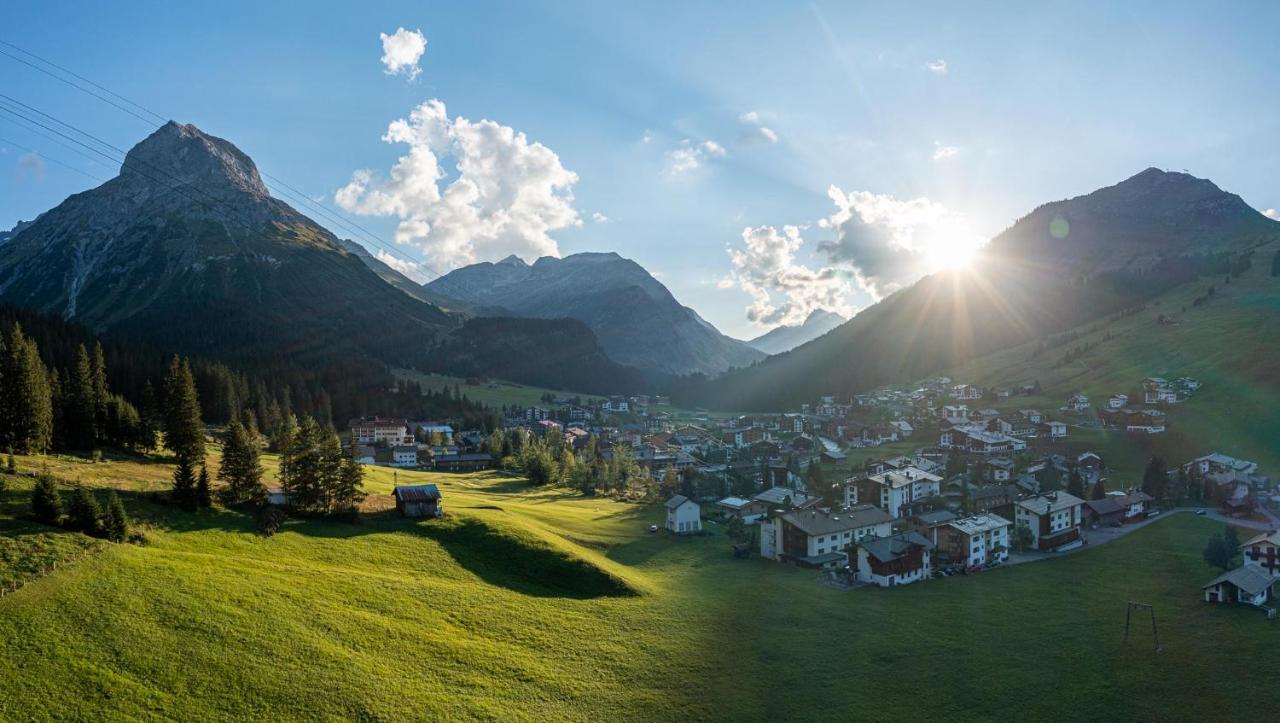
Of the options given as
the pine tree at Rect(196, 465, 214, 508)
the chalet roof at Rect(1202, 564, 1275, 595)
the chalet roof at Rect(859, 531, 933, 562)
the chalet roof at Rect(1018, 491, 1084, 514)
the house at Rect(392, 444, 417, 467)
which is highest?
the pine tree at Rect(196, 465, 214, 508)

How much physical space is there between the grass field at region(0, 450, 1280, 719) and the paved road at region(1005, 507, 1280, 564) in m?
7.44

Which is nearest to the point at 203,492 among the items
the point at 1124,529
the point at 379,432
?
the point at 379,432

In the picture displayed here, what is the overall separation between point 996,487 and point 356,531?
76.6 meters

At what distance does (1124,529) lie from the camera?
74.1 meters

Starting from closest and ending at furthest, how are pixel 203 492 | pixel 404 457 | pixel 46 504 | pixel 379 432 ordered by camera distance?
pixel 46 504 < pixel 203 492 < pixel 404 457 < pixel 379 432

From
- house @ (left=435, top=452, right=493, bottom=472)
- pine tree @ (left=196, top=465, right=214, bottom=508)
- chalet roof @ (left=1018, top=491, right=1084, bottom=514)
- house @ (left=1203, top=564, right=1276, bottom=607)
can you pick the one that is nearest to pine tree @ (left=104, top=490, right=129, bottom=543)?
pine tree @ (left=196, top=465, right=214, bottom=508)

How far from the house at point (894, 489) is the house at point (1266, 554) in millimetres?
32717

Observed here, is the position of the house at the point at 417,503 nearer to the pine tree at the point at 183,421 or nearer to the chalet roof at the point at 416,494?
the chalet roof at the point at 416,494

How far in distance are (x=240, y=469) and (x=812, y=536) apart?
50087mm

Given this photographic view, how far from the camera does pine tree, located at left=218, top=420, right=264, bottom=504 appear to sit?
51.7 meters

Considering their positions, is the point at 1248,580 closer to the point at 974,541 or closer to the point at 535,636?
the point at 974,541

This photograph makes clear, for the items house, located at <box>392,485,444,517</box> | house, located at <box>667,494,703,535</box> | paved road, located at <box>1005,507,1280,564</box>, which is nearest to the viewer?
house, located at <box>392,485,444,517</box>

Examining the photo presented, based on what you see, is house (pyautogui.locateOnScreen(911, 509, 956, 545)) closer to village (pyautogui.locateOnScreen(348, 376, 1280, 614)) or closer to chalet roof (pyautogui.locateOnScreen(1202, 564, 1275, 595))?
village (pyautogui.locateOnScreen(348, 376, 1280, 614))

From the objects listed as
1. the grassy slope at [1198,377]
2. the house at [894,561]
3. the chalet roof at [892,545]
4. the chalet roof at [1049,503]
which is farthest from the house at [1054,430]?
the house at [894,561]
